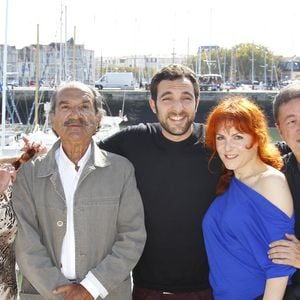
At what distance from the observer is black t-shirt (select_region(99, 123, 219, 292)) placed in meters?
3.24

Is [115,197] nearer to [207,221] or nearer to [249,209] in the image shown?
[207,221]

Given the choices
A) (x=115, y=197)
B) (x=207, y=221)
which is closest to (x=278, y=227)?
(x=207, y=221)

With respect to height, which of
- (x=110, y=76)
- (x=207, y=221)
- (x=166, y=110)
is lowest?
(x=207, y=221)

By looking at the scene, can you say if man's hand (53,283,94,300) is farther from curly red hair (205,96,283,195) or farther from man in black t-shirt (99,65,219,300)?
curly red hair (205,96,283,195)

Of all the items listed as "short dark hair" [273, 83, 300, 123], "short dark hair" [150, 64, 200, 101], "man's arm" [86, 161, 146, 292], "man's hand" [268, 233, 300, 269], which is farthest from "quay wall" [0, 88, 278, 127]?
"man's hand" [268, 233, 300, 269]

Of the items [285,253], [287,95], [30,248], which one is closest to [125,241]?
[30,248]

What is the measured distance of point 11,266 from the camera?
304 cm

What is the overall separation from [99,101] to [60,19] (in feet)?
94.3

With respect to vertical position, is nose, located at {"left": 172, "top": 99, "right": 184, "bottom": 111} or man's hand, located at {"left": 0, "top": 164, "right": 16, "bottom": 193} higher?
nose, located at {"left": 172, "top": 99, "right": 184, "bottom": 111}

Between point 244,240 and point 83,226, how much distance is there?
0.95m

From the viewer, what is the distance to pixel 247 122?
2.86 m

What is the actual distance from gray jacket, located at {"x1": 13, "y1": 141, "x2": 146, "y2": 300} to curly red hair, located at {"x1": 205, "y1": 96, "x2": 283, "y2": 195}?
2.24 ft

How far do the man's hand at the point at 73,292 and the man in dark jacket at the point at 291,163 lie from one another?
42.6 inches

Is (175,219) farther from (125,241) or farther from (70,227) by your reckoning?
(70,227)
